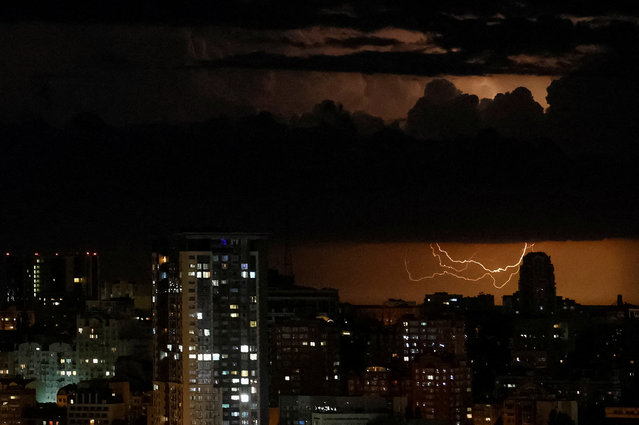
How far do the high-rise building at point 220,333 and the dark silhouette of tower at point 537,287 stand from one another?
12411 mm

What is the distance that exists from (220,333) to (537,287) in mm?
14259

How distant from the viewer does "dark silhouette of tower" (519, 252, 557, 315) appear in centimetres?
3916

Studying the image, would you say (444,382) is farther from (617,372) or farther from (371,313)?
(371,313)

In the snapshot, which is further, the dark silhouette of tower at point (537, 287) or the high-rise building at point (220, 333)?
the dark silhouette of tower at point (537, 287)

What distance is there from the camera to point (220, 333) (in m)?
27.1

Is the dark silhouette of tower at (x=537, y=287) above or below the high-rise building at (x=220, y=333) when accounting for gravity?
above

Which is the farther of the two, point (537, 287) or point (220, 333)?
point (537, 287)

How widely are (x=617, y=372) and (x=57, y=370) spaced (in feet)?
30.0

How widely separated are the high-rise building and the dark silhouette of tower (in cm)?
1241

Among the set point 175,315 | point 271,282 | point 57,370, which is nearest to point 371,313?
point 271,282

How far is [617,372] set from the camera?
34719 millimetres

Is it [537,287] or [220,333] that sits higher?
[537,287]

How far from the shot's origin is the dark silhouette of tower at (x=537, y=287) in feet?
128

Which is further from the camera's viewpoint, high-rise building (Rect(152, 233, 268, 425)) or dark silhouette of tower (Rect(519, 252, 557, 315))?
dark silhouette of tower (Rect(519, 252, 557, 315))
